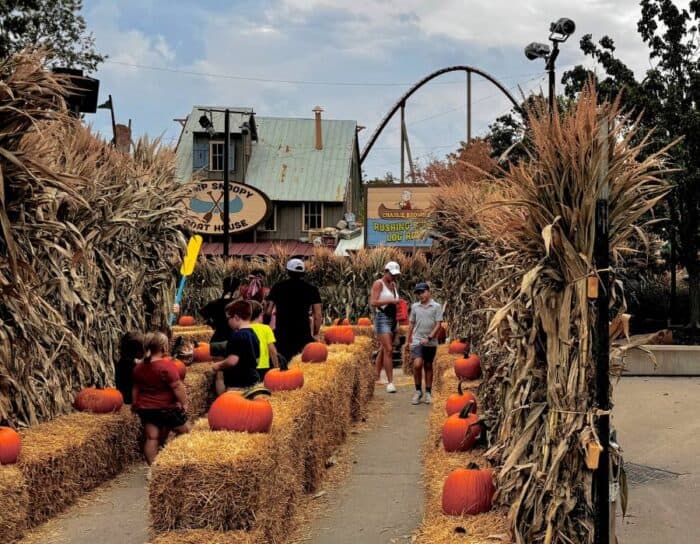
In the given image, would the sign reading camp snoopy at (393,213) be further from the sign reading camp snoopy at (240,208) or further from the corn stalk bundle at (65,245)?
the corn stalk bundle at (65,245)

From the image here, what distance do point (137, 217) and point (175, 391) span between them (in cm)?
301

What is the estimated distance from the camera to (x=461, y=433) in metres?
6.20

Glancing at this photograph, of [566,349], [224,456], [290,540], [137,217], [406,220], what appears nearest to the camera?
[566,349]

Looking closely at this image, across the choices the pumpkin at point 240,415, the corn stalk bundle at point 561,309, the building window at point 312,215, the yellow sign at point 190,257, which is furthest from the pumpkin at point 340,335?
the building window at point 312,215

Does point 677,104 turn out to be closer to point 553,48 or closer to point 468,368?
point 553,48

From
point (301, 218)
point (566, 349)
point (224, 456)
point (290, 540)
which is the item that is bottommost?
point (290, 540)

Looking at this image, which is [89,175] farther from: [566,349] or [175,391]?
[566,349]

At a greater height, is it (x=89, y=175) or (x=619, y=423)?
(x=89, y=175)

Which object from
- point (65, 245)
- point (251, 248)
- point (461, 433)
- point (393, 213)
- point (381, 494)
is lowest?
point (381, 494)

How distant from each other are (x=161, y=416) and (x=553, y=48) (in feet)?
32.3

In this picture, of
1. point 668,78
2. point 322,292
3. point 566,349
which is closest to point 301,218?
point 322,292

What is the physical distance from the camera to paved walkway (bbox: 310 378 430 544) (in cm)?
600

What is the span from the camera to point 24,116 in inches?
229

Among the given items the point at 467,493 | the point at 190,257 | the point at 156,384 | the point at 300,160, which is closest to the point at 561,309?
the point at 467,493
